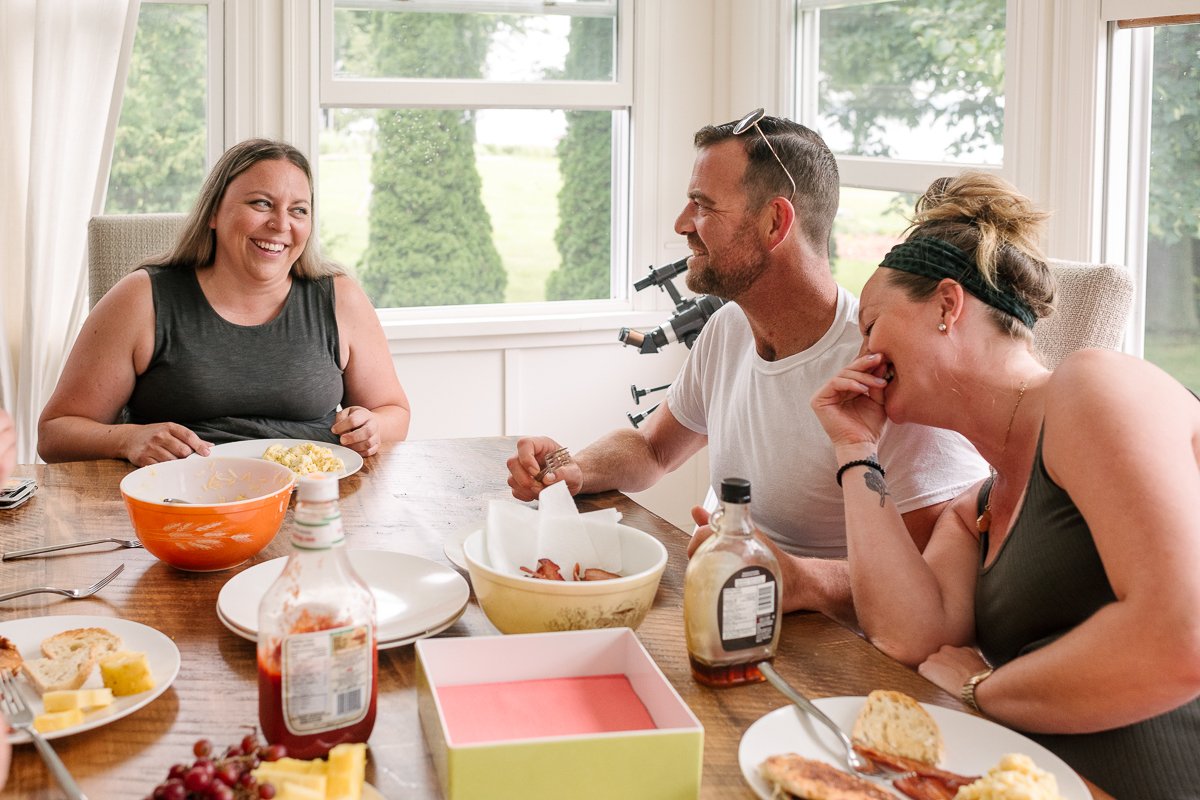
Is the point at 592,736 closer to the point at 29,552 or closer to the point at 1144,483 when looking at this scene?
the point at 1144,483

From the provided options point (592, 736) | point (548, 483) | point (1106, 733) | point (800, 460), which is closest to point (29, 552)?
point (548, 483)

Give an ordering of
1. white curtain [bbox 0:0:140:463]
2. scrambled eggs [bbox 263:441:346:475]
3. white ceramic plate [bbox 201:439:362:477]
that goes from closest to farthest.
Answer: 1. scrambled eggs [bbox 263:441:346:475]
2. white ceramic plate [bbox 201:439:362:477]
3. white curtain [bbox 0:0:140:463]

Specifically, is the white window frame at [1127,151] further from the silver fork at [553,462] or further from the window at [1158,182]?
the silver fork at [553,462]

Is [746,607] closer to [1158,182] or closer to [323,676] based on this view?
[323,676]

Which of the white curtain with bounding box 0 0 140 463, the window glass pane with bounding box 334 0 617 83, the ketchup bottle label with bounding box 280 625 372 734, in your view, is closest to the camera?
the ketchup bottle label with bounding box 280 625 372 734

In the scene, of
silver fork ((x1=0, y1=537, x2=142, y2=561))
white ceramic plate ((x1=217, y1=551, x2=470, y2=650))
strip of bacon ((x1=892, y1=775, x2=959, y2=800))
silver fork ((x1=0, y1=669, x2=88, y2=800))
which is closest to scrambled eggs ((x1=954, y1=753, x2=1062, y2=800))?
strip of bacon ((x1=892, y1=775, x2=959, y2=800))

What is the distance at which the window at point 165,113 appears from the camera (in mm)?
3535

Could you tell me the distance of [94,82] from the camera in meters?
3.30

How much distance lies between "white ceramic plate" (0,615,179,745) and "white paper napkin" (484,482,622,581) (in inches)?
14.6

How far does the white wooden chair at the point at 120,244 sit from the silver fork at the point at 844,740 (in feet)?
6.75

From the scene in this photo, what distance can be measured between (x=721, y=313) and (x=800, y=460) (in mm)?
389

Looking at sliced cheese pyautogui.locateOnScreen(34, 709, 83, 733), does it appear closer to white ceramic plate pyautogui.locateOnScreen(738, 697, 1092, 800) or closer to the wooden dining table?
the wooden dining table

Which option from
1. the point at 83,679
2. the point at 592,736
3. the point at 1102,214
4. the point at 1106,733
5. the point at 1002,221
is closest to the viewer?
the point at 592,736

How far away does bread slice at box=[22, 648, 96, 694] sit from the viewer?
1.14m
